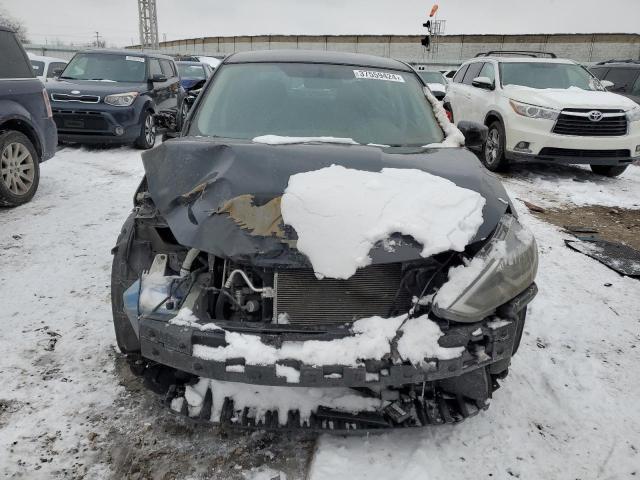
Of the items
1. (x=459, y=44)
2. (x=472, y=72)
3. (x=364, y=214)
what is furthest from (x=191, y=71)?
(x=459, y=44)

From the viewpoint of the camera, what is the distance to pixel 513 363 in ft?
9.84

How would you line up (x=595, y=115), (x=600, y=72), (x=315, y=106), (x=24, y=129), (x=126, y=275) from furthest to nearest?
(x=600, y=72), (x=595, y=115), (x=24, y=129), (x=315, y=106), (x=126, y=275)

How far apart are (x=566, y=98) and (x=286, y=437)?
24.0 feet

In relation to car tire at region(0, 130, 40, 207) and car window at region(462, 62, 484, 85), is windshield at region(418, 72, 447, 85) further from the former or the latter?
car tire at region(0, 130, 40, 207)

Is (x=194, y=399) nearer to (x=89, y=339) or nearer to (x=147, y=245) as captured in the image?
(x=147, y=245)

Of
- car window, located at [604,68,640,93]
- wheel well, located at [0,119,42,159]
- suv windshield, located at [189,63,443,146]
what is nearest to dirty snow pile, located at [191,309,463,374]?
suv windshield, located at [189,63,443,146]

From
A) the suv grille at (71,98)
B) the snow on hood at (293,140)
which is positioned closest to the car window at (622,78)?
the snow on hood at (293,140)

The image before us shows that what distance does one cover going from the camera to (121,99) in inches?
340

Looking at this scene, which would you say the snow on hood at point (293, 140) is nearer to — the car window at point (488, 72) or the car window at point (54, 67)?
the car window at point (488, 72)

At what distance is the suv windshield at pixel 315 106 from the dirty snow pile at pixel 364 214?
2.92 ft

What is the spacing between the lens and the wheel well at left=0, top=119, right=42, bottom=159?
5520 mm

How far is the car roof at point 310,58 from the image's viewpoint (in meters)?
3.64

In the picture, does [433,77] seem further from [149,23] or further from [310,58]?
[149,23]

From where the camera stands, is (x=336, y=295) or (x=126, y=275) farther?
(x=126, y=275)
